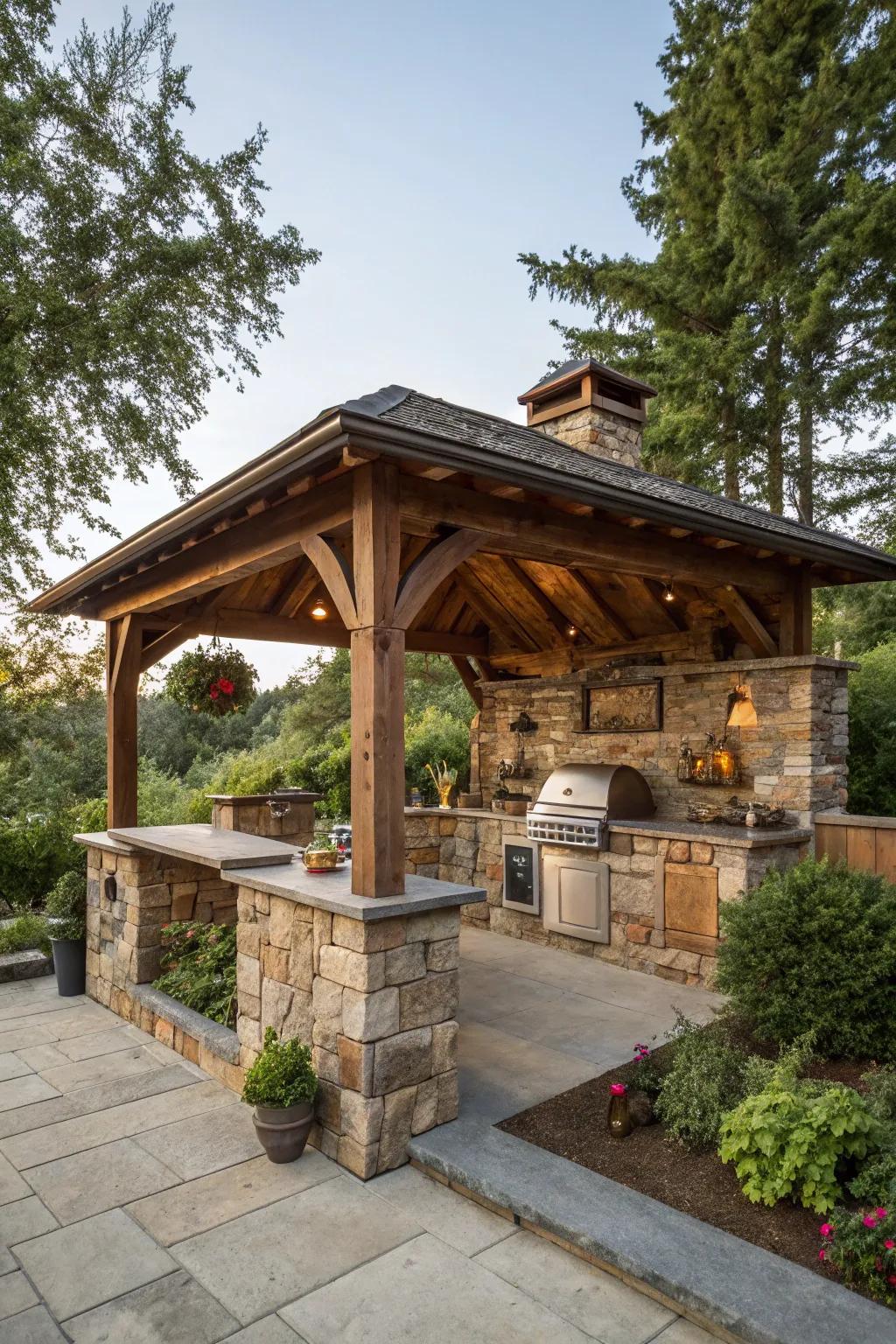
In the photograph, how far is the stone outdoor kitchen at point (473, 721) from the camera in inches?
128

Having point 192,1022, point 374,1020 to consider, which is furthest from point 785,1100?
point 192,1022

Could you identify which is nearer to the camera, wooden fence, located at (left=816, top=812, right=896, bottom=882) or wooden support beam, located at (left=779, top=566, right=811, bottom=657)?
wooden fence, located at (left=816, top=812, right=896, bottom=882)

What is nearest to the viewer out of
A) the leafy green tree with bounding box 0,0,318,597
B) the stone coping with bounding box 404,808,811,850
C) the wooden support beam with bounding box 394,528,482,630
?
the wooden support beam with bounding box 394,528,482,630

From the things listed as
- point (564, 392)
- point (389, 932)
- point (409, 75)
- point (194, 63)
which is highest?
point (194, 63)

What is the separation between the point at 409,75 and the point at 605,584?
5854 mm

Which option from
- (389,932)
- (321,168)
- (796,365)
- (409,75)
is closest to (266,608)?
(389,932)

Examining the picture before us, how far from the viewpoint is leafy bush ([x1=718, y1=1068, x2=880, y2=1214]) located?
8.58 feet

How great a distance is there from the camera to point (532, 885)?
6516 mm

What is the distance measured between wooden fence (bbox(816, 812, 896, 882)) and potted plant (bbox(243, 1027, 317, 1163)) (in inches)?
153

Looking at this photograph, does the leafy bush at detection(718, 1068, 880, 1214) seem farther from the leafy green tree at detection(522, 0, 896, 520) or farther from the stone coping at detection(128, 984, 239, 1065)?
the leafy green tree at detection(522, 0, 896, 520)

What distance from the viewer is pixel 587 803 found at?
6148mm

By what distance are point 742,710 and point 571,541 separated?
2458mm

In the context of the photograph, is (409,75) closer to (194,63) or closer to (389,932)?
(194,63)

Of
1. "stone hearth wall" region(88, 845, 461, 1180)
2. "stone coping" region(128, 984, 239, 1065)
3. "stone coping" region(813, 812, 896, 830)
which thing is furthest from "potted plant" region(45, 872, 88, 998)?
"stone coping" region(813, 812, 896, 830)
